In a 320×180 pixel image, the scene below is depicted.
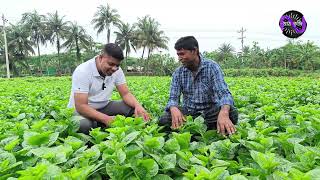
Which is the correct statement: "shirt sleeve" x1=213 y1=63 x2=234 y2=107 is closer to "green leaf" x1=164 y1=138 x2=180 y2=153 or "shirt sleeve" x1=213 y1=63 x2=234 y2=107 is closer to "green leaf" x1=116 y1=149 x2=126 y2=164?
"green leaf" x1=164 y1=138 x2=180 y2=153

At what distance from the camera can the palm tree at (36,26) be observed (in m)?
53.8

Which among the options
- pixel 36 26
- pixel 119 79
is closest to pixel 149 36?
pixel 36 26

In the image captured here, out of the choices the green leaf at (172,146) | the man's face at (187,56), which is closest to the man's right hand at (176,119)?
the man's face at (187,56)

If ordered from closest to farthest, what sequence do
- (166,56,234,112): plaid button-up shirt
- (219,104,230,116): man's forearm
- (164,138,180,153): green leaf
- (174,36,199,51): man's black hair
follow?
(164,138,180,153): green leaf
(219,104,230,116): man's forearm
(174,36,199,51): man's black hair
(166,56,234,112): plaid button-up shirt

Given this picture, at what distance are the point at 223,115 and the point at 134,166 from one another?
1.47m

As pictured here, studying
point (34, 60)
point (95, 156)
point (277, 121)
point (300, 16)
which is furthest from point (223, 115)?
point (34, 60)

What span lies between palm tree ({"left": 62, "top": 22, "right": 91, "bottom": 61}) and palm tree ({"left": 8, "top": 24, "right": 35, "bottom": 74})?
16.3 ft

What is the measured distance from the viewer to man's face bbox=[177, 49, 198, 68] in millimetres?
3918

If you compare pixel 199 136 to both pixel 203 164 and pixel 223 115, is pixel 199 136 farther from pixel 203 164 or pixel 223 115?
pixel 203 164

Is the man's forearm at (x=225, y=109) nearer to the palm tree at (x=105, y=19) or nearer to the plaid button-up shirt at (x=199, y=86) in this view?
the plaid button-up shirt at (x=199, y=86)

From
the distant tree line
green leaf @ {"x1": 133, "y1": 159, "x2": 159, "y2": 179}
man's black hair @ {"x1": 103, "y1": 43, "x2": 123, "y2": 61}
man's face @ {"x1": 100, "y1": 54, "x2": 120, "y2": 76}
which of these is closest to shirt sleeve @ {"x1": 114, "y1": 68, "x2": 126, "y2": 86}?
man's face @ {"x1": 100, "y1": 54, "x2": 120, "y2": 76}

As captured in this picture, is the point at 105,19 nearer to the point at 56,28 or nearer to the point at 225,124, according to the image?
the point at 56,28

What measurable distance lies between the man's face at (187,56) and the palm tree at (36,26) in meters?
53.2

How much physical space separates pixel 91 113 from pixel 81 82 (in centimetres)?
43
